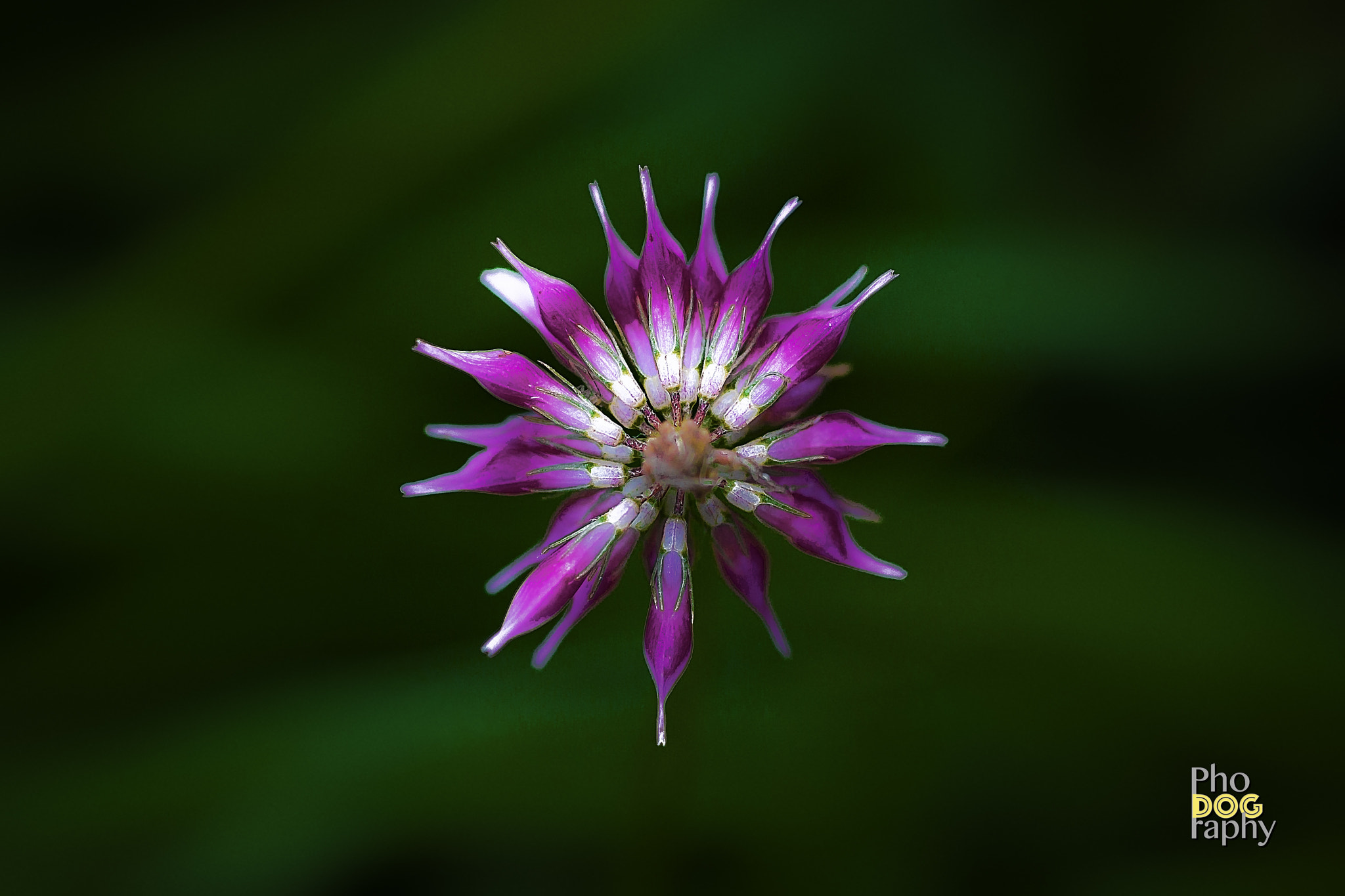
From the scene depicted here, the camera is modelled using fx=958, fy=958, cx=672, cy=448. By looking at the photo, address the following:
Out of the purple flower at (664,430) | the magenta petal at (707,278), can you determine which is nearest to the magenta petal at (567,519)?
the purple flower at (664,430)

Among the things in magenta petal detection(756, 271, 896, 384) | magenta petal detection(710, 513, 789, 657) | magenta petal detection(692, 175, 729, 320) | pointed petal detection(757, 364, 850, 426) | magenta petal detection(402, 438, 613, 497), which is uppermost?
magenta petal detection(692, 175, 729, 320)

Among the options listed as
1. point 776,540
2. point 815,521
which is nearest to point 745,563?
point 815,521

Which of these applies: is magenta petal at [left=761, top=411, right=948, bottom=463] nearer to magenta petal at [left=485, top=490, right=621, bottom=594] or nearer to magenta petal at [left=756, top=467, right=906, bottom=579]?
magenta petal at [left=756, top=467, right=906, bottom=579]

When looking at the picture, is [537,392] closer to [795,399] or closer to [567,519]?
[567,519]

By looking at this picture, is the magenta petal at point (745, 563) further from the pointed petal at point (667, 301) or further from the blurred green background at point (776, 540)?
the blurred green background at point (776, 540)

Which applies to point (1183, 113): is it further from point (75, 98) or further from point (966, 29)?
point (75, 98)

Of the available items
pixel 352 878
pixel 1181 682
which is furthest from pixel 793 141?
A: pixel 352 878

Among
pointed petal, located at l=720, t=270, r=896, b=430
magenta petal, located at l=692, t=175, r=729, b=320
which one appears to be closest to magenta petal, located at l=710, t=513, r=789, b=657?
pointed petal, located at l=720, t=270, r=896, b=430

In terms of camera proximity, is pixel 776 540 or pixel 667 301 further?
pixel 776 540

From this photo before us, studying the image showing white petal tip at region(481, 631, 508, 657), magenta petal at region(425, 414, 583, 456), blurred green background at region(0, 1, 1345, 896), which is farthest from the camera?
blurred green background at region(0, 1, 1345, 896)
